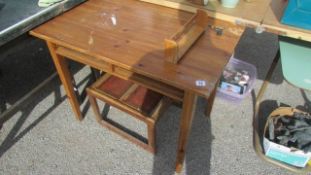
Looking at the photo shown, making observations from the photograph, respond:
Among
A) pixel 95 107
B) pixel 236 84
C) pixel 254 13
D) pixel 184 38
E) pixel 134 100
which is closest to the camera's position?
pixel 184 38

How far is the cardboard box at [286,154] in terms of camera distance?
1324mm

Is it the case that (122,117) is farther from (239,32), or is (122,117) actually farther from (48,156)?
(239,32)

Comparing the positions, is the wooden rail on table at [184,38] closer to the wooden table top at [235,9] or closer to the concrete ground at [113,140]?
the wooden table top at [235,9]

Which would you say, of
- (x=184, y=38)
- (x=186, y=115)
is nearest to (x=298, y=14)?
(x=184, y=38)

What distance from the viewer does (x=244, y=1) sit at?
1361mm

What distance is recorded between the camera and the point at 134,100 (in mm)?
1363

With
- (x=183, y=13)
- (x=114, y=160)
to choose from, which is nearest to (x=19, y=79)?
(x=114, y=160)

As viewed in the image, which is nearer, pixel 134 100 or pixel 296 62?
pixel 296 62

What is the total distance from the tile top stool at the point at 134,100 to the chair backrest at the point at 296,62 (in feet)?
2.11

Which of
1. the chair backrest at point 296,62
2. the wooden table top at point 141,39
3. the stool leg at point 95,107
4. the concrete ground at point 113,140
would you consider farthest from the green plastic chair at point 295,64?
the stool leg at point 95,107

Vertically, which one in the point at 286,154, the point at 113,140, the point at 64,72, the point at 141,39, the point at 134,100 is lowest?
the point at 113,140

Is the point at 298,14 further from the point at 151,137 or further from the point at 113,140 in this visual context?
the point at 113,140

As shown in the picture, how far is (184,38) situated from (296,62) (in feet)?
2.19

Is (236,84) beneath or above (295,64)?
beneath
